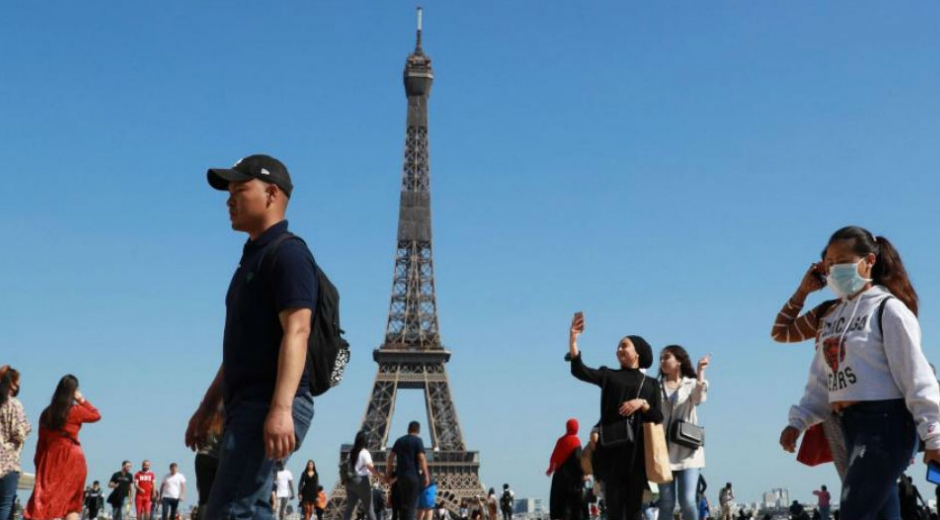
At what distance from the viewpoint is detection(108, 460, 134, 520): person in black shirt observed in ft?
74.3

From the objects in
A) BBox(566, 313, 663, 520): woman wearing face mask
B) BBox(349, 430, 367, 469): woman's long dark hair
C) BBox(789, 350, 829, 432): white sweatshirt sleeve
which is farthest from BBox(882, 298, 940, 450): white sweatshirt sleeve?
BBox(349, 430, 367, 469): woman's long dark hair

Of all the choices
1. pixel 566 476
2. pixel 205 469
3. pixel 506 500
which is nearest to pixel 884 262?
pixel 205 469

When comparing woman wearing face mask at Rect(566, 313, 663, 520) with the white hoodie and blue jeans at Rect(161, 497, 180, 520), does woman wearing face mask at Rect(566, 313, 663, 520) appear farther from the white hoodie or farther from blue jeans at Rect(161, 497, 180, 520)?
Result: blue jeans at Rect(161, 497, 180, 520)

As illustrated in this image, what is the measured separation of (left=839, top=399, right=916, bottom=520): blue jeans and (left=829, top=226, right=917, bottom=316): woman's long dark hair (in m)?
0.64

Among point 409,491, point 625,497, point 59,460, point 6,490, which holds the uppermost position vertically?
point 409,491

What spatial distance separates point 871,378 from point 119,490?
65.8 feet

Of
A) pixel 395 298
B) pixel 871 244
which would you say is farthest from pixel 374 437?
pixel 871 244

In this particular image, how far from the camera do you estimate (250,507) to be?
4.43 m

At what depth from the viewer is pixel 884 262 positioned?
5.33 metres

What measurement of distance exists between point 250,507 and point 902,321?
268cm

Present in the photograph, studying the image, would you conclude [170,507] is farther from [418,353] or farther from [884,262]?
[418,353]

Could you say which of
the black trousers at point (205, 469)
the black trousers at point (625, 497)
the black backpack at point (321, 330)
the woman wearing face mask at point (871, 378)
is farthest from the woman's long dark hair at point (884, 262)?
the black trousers at point (205, 469)

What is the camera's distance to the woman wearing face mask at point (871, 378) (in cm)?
471

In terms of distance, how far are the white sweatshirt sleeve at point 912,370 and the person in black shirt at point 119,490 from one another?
65.8 feet
